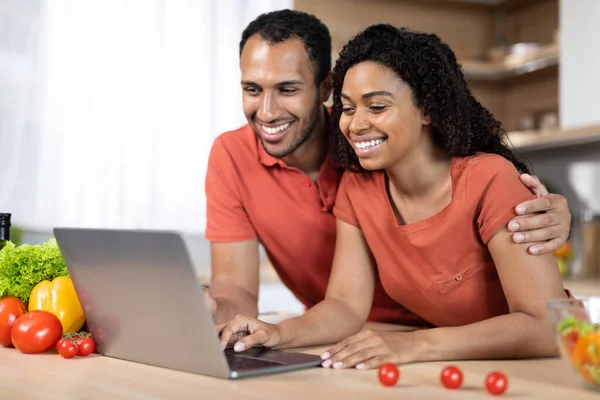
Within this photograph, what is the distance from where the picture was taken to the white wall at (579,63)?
3.14 meters

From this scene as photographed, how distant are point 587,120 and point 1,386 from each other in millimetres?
2712

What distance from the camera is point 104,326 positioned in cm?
125

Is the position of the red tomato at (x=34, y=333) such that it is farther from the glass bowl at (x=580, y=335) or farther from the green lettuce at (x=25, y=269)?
the glass bowl at (x=580, y=335)

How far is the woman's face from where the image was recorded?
1434mm

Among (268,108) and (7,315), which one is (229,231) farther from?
(7,315)

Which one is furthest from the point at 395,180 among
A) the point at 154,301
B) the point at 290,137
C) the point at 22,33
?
the point at 22,33

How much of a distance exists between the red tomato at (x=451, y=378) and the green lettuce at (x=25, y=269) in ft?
2.45

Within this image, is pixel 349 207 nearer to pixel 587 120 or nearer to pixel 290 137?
pixel 290 137

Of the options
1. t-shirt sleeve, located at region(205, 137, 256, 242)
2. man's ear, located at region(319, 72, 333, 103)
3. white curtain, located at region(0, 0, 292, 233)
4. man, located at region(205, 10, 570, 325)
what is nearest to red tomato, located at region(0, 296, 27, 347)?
man, located at region(205, 10, 570, 325)

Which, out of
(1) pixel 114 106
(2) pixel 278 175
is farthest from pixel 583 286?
(1) pixel 114 106

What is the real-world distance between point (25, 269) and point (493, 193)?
85cm

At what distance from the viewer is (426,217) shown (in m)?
1.53

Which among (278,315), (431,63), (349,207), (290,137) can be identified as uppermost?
(431,63)

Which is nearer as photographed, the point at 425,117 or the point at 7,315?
the point at 7,315
